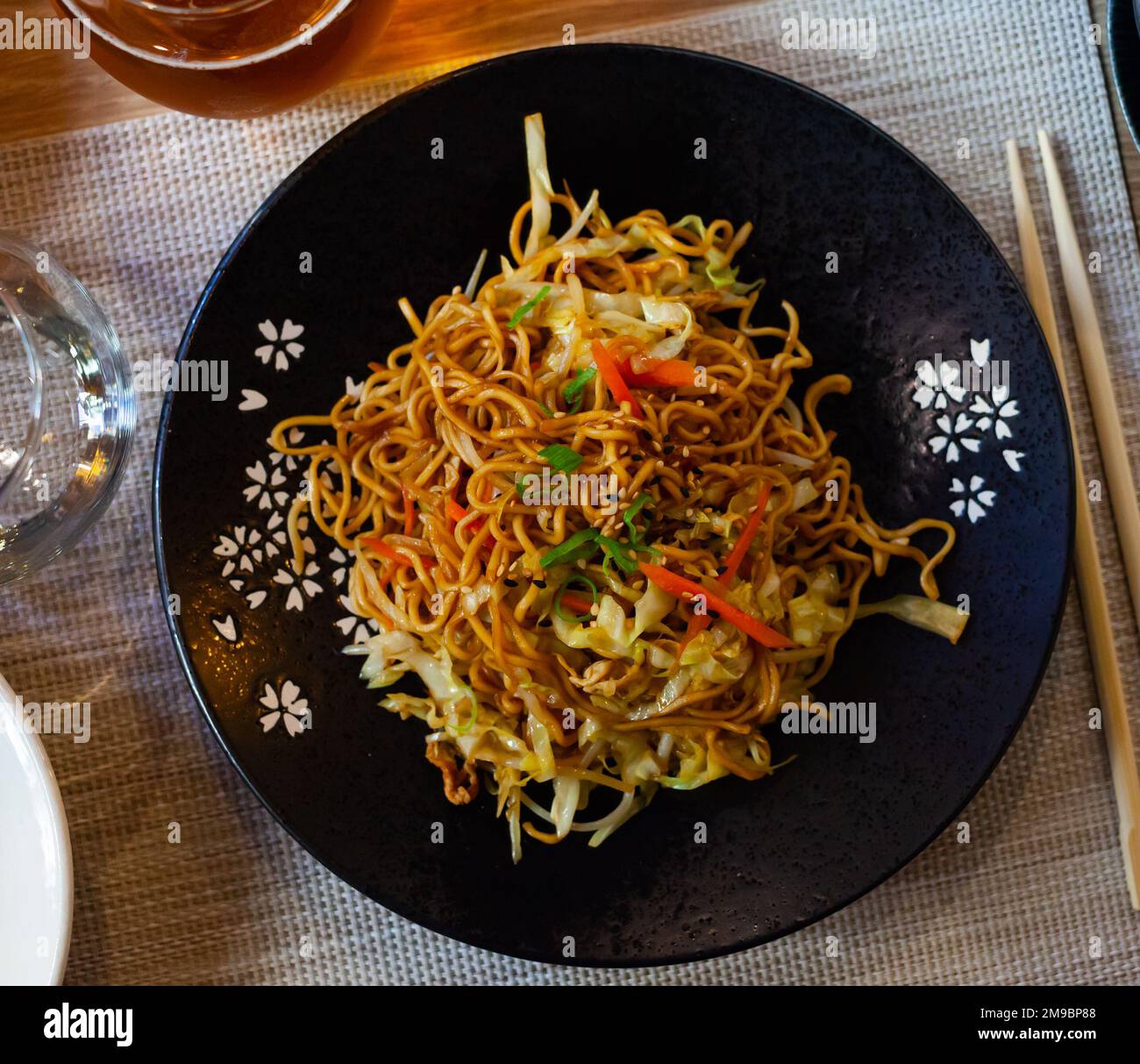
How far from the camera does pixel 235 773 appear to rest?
188 cm

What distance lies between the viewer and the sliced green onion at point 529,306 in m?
1.70

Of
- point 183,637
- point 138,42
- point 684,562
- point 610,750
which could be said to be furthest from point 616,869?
point 138,42

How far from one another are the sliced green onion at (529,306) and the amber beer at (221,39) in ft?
1.50

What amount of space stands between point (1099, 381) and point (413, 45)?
55.5 inches

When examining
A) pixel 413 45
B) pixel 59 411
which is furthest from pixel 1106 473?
pixel 59 411

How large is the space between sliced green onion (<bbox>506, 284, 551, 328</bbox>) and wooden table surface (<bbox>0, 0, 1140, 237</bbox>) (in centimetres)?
55

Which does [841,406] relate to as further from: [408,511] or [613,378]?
[408,511]

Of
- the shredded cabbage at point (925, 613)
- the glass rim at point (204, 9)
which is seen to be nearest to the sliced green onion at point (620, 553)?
the shredded cabbage at point (925, 613)

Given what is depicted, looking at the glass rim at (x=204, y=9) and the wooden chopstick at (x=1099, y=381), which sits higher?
the glass rim at (x=204, y=9)

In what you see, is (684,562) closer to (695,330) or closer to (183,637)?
(695,330)

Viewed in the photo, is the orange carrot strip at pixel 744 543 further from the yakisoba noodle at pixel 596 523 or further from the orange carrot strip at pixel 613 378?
the orange carrot strip at pixel 613 378

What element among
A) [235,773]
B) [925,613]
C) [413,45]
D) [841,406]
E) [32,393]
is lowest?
[235,773]

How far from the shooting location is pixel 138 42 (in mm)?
1440

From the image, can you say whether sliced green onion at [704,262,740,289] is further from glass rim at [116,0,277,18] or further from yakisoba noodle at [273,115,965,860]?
glass rim at [116,0,277,18]
